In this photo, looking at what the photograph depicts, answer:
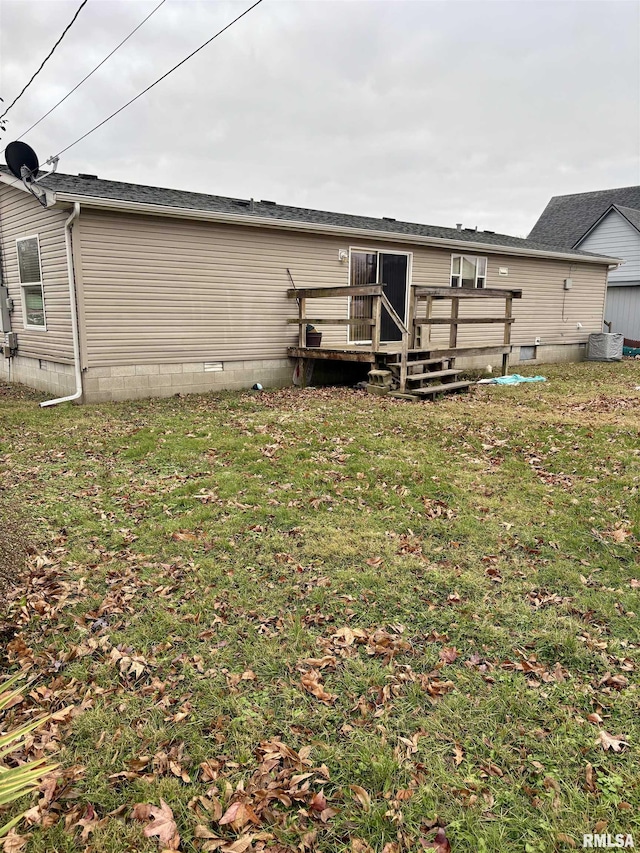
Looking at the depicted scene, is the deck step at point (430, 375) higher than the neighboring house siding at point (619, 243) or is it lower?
lower

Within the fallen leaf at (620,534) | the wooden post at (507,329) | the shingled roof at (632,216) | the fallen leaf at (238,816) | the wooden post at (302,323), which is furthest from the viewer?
the shingled roof at (632,216)

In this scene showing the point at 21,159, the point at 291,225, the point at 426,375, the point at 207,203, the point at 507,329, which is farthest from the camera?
the point at 507,329

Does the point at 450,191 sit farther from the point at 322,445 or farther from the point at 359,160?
the point at 322,445

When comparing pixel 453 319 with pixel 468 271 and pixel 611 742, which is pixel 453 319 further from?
pixel 611 742

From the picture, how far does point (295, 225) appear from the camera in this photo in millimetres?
10102

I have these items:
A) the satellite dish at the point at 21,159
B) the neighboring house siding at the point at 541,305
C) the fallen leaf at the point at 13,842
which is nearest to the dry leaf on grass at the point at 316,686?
the fallen leaf at the point at 13,842

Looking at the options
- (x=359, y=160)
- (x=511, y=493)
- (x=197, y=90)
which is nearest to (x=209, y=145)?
(x=197, y=90)

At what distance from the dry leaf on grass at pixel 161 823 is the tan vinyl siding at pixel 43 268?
7973mm

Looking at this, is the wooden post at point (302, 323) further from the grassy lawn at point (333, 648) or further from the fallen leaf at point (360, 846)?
the fallen leaf at point (360, 846)

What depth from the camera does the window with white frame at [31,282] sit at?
945cm

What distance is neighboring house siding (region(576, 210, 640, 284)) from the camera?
2005 cm

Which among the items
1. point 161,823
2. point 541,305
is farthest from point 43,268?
point 541,305

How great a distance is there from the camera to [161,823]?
1.82 meters

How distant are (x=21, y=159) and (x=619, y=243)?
2061cm
